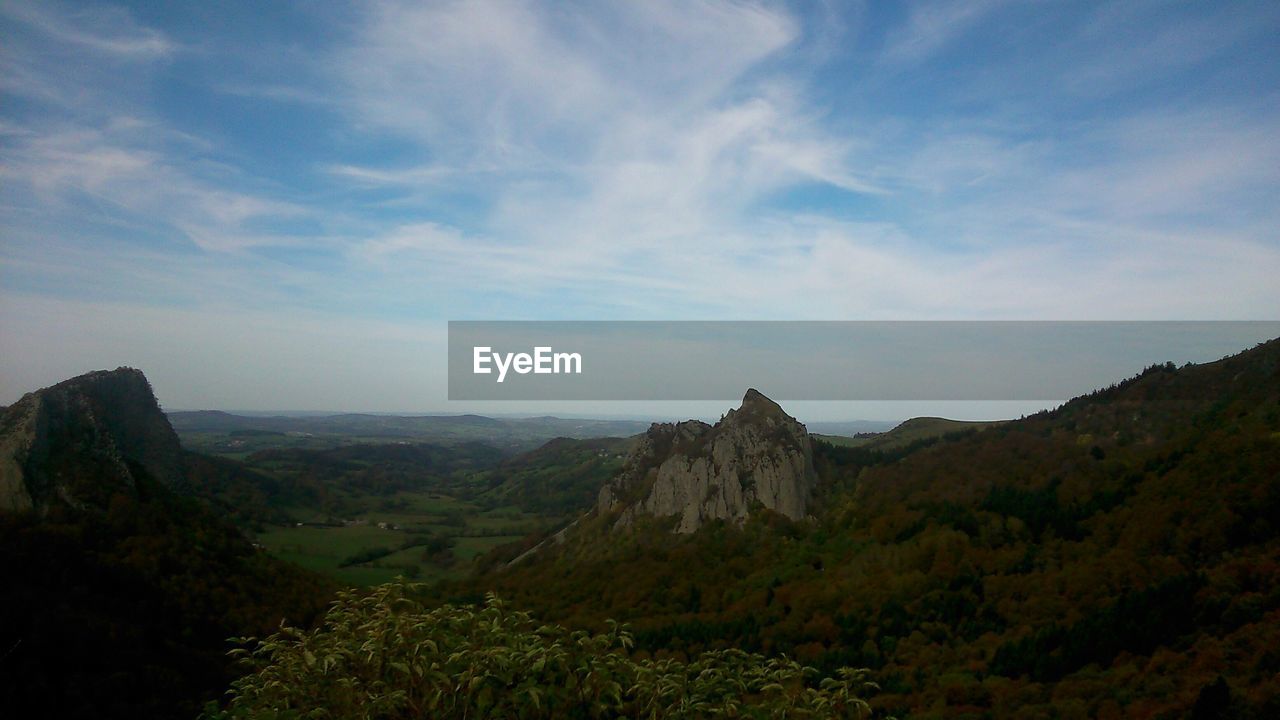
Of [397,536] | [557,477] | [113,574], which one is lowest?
[397,536]

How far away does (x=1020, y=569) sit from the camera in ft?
143

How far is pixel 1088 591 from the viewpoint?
123 ft

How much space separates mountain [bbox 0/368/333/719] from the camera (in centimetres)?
2542

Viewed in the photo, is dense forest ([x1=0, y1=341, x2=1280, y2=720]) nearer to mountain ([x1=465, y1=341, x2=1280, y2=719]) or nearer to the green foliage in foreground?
the green foliage in foreground

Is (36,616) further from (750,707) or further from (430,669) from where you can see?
(750,707)

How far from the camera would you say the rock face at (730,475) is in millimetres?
65500

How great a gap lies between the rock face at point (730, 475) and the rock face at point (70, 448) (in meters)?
47.3

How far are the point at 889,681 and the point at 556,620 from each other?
2765 centimetres

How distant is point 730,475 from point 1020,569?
29.3 m

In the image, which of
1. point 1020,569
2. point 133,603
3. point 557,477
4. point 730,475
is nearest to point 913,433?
point 730,475

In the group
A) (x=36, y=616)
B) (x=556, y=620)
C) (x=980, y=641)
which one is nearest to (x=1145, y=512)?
(x=980, y=641)

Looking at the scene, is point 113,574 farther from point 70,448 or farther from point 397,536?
point 397,536

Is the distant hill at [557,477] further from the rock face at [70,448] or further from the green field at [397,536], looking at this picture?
the rock face at [70,448]

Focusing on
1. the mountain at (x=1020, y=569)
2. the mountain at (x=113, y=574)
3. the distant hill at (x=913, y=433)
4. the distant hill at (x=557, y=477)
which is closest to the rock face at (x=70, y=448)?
the mountain at (x=113, y=574)
